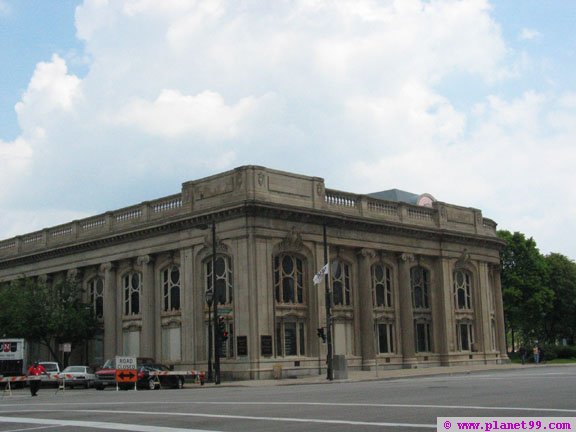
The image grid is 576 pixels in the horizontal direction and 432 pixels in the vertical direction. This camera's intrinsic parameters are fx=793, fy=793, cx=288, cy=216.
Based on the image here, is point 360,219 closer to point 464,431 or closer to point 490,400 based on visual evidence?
point 490,400

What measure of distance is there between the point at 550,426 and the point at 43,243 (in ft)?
175

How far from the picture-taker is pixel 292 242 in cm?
4609

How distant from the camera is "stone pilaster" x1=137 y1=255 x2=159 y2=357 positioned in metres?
50.1

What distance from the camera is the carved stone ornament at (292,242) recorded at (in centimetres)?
4581

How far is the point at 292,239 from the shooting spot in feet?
151

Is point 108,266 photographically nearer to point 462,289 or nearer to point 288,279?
point 288,279

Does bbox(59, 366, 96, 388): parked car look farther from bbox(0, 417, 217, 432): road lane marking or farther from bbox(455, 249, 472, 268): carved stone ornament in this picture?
bbox(455, 249, 472, 268): carved stone ornament

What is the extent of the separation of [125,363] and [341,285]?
17.1 m

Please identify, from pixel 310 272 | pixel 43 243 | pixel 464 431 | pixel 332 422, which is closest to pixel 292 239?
pixel 310 272

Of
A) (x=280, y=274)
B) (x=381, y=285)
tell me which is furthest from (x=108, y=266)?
(x=381, y=285)

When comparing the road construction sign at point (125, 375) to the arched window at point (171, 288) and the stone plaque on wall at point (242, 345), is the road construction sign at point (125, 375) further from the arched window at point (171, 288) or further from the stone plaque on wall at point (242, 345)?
the arched window at point (171, 288)

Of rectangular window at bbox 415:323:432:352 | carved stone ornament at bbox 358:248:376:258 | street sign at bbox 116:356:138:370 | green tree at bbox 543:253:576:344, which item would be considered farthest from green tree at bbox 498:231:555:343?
street sign at bbox 116:356:138:370

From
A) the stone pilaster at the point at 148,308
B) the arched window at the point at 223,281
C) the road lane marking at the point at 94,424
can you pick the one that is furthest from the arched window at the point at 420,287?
the road lane marking at the point at 94,424

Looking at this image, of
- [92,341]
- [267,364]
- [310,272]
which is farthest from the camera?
[92,341]
